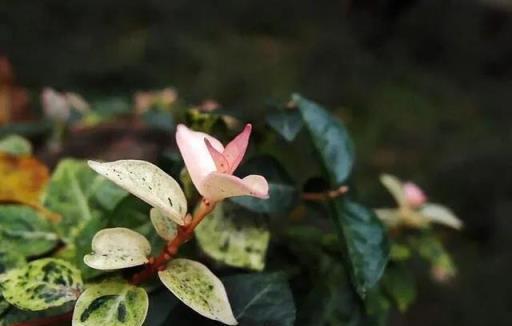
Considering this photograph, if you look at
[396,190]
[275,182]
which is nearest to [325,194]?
[275,182]

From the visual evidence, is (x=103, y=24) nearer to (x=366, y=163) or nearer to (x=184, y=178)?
(x=366, y=163)

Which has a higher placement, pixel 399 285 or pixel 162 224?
pixel 162 224

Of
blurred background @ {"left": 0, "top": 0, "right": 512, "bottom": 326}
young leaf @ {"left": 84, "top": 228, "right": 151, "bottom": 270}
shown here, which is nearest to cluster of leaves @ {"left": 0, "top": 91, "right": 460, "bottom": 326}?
young leaf @ {"left": 84, "top": 228, "right": 151, "bottom": 270}

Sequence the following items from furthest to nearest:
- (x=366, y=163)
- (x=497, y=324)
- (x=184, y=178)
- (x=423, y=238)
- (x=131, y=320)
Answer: (x=366, y=163) → (x=497, y=324) → (x=423, y=238) → (x=184, y=178) → (x=131, y=320)

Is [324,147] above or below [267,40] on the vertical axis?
above

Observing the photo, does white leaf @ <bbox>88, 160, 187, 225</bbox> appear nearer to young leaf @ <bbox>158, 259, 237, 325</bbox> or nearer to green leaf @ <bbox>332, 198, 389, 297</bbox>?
A: young leaf @ <bbox>158, 259, 237, 325</bbox>

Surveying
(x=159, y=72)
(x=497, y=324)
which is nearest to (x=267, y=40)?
(x=159, y=72)

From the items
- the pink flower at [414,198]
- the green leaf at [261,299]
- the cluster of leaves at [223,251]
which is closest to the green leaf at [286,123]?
the cluster of leaves at [223,251]

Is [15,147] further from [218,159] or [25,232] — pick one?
[218,159]
